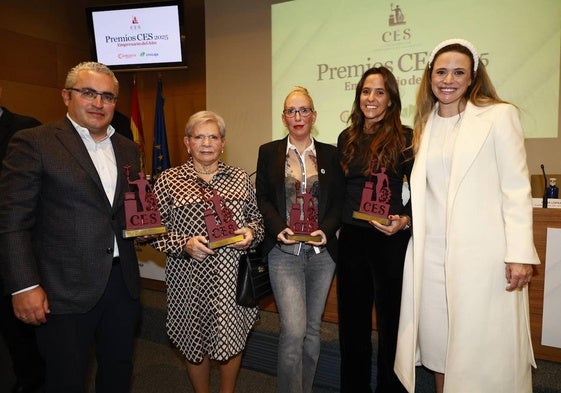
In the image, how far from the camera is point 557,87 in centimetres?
336

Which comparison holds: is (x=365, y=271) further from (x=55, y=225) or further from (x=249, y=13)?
(x=249, y=13)

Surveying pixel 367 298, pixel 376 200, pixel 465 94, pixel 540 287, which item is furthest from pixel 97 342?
pixel 540 287

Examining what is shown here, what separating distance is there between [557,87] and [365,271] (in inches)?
104

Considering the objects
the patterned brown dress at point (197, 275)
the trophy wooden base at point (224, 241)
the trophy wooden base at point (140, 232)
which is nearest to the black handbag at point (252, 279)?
the patterned brown dress at point (197, 275)

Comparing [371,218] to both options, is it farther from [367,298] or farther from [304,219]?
[367,298]

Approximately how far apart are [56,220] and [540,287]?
113 inches

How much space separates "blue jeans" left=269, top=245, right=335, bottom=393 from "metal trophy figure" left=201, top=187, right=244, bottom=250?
0.32 m

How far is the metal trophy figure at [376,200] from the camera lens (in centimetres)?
193

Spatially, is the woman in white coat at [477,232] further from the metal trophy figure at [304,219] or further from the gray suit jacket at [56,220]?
the gray suit jacket at [56,220]

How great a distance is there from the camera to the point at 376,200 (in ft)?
6.44

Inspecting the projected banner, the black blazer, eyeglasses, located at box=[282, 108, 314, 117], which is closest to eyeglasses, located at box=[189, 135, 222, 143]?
the black blazer

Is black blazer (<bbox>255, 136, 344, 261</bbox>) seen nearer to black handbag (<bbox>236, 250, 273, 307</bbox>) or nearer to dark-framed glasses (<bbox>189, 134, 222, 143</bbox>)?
black handbag (<bbox>236, 250, 273, 307</bbox>)

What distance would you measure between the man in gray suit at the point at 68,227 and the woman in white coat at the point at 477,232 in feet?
4.76

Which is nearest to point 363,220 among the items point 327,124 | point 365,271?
point 365,271
